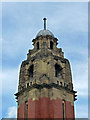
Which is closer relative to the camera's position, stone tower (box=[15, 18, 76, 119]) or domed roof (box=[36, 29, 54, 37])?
stone tower (box=[15, 18, 76, 119])

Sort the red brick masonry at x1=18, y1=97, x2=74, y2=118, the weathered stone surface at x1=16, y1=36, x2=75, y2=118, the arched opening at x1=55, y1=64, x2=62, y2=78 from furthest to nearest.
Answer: the arched opening at x1=55, y1=64, x2=62, y2=78, the weathered stone surface at x1=16, y1=36, x2=75, y2=118, the red brick masonry at x1=18, y1=97, x2=74, y2=118

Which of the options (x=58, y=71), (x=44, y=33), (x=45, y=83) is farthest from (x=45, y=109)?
(x=44, y=33)

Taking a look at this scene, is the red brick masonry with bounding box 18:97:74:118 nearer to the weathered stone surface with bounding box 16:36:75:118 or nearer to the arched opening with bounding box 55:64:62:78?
the weathered stone surface with bounding box 16:36:75:118

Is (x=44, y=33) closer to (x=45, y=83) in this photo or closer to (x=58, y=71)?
(x=58, y=71)

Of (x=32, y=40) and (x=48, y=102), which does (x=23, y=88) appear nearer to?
(x=48, y=102)

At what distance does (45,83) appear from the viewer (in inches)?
1615

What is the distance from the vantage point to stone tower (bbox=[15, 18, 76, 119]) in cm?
3931

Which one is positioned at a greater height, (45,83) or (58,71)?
(58,71)

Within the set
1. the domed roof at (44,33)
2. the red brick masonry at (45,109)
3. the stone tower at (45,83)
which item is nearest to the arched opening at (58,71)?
the stone tower at (45,83)

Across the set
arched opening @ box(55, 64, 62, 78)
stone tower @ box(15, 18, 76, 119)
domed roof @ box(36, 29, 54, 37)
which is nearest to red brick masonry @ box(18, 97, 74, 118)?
stone tower @ box(15, 18, 76, 119)

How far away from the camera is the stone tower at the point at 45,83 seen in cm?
3931

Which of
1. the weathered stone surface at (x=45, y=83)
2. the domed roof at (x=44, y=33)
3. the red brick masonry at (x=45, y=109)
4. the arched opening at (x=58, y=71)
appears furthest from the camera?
the domed roof at (x=44, y=33)

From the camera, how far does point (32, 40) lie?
50406 millimetres

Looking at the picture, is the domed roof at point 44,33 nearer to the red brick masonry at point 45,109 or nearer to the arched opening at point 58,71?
the arched opening at point 58,71
